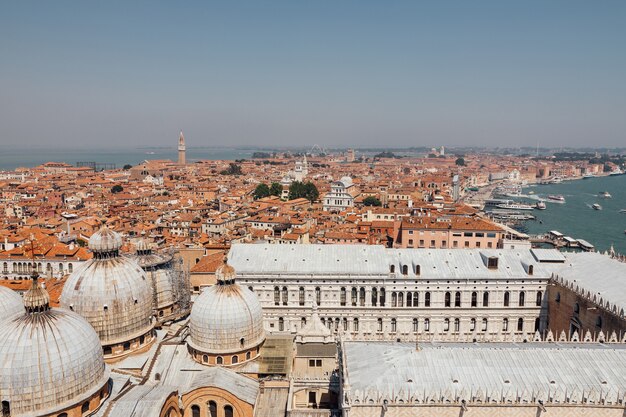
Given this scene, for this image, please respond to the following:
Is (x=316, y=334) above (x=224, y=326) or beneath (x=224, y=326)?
beneath

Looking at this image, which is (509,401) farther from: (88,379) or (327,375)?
(88,379)

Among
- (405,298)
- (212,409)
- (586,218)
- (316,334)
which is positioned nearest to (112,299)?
(212,409)

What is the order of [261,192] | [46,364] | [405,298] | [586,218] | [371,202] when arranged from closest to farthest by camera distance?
[46,364] → [405,298] → [371,202] → [586,218] → [261,192]

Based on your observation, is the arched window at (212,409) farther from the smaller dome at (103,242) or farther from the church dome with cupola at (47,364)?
the smaller dome at (103,242)

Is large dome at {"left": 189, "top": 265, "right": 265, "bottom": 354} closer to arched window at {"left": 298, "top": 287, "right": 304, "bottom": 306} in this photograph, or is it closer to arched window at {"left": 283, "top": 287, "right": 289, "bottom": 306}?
arched window at {"left": 283, "top": 287, "right": 289, "bottom": 306}

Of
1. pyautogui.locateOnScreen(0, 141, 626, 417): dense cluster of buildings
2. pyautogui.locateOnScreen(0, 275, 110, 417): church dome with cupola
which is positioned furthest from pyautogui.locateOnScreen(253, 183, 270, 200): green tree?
pyautogui.locateOnScreen(0, 275, 110, 417): church dome with cupola

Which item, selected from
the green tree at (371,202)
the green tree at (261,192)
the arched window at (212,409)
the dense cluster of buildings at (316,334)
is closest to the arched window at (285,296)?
the dense cluster of buildings at (316,334)

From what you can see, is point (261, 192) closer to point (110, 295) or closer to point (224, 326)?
point (110, 295)
